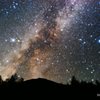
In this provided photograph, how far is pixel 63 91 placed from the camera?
20125 millimetres

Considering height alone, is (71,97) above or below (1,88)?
below

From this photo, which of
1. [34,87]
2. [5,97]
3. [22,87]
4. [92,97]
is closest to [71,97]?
[92,97]

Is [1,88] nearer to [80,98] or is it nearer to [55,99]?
[55,99]

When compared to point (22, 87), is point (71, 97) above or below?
below

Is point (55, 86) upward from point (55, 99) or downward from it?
upward

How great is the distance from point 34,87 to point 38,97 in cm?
109

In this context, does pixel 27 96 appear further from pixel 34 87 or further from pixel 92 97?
pixel 92 97

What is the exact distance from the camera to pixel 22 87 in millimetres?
20078

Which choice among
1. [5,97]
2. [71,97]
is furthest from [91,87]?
[5,97]

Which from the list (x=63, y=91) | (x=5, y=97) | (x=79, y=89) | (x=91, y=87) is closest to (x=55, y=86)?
(x=63, y=91)

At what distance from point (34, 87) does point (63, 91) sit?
3082 mm

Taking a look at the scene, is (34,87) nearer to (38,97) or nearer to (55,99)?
(38,97)

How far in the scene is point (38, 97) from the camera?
19.6 m

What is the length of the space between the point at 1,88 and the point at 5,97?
108cm
